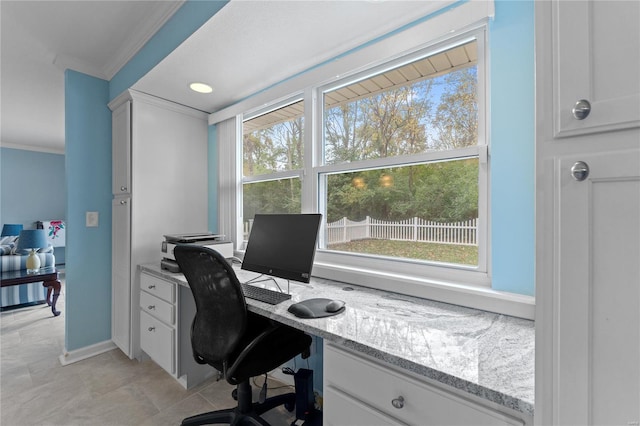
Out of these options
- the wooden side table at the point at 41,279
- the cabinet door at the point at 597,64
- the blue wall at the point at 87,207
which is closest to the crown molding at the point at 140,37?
the blue wall at the point at 87,207

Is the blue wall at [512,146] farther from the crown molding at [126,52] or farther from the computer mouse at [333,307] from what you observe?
the crown molding at [126,52]

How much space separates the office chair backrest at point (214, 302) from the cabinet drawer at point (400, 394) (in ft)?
1.58

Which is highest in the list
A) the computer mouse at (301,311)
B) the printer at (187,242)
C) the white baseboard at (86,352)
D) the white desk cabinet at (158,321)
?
the printer at (187,242)

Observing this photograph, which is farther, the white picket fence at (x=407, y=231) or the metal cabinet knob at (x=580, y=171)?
the white picket fence at (x=407, y=231)

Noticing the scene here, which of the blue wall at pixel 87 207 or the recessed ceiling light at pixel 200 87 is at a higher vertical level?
the recessed ceiling light at pixel 200 87

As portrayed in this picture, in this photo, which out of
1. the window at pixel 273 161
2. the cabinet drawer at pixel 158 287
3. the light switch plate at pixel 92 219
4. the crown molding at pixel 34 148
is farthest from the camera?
the crown molding at pixel 34 148

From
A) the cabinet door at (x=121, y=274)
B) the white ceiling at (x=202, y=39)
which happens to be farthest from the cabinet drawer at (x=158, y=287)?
the white ceiling at (x=202, y=39)

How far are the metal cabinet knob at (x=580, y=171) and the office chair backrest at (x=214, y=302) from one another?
117 centimetres

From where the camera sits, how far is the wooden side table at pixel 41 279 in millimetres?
3227

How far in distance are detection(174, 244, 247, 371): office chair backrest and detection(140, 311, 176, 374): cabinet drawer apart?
0.65m

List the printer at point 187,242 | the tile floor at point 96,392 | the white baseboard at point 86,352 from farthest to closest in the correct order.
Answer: the white baseboard at point 86,352
the printer at point 187,242
the tile floor at point 96,392

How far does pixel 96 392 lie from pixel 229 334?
4.75 ft

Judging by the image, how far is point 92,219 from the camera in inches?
101

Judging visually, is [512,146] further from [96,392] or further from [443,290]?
[96,392]
